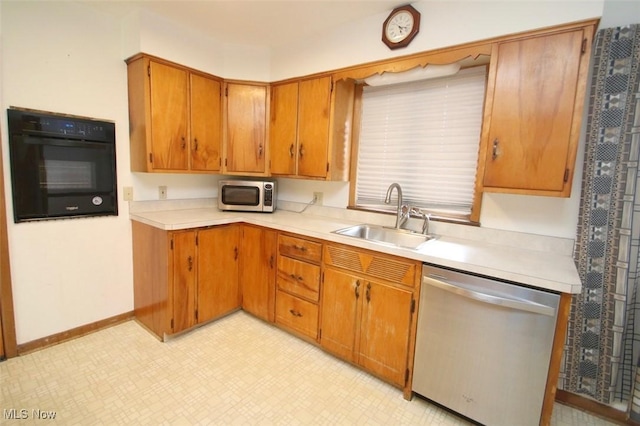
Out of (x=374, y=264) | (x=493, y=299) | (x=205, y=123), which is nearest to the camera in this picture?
(x=493, y=299)

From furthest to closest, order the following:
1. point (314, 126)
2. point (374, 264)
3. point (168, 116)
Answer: point (314, 126) → point (168, 116) → point (374, 264)

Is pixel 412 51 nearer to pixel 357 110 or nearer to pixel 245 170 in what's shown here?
pixel 357 110

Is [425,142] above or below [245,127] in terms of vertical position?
below

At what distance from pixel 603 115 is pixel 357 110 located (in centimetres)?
160

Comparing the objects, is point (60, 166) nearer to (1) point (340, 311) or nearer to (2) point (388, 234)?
(1) point (340, 311)

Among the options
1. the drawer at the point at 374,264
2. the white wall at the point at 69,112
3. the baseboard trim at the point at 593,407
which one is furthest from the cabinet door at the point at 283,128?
the baseboard trim at the point at 593,407

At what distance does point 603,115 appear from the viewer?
1562 millimetres

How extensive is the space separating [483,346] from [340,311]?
89cm

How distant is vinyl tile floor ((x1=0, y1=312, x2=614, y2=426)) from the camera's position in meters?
1.55

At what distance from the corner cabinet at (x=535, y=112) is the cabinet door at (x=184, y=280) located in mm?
2110

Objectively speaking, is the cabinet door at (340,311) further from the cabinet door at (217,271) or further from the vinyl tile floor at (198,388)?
the cabinet door at (217,271)

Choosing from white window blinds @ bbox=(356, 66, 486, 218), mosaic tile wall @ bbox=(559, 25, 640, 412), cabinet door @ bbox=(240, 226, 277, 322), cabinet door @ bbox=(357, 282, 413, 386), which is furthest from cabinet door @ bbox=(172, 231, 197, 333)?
mosaic tile wall @ bbox=(559, 25, 640, 412)

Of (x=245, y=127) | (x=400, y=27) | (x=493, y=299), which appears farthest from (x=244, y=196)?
(x=493, y=299)

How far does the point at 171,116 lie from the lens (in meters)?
2.31
